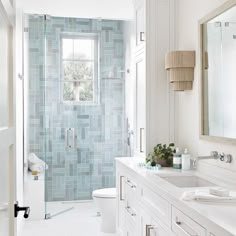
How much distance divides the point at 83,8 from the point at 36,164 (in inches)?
81.7

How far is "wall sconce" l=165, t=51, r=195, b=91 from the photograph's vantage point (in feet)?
9.07

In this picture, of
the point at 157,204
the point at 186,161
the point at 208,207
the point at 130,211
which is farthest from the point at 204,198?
the point at 130,211

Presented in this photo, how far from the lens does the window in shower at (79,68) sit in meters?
5.14

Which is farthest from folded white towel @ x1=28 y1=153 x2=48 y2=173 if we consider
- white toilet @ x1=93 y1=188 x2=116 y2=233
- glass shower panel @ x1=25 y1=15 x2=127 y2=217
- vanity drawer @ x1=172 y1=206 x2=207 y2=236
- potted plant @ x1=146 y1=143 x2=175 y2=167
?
vanity drawer @ x1=172 y1=206 x2=207 y2=236

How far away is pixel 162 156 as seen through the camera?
9.46 ft

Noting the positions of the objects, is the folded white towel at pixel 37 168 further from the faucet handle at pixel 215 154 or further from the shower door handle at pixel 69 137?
the faucet handle at pixel 215 154

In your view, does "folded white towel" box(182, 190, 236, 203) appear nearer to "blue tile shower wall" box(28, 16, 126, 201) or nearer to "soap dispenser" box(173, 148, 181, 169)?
"soap dispenser" box(173, 148, 181, 169)

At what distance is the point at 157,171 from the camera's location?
2633 mm

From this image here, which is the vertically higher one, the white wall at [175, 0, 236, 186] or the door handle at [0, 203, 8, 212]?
the white wall at [175, 0, 236, 186]

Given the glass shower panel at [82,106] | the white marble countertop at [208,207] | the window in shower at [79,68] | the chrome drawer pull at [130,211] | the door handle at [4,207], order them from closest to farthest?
the door handle at [4,207] < the white marble countertop at [208,207] < the chrome drawer pull at [130,211] < the glass shower panel at [82,106] < the window in shower at [79,68]

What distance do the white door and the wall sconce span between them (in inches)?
63.3

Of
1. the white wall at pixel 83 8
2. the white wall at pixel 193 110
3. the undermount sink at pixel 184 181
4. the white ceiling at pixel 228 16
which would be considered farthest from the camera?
the white wall at pixel 83 8

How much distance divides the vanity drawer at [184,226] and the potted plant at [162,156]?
1029 mm

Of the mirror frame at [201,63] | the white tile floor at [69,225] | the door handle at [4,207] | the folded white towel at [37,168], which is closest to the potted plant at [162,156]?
the mirror frame at [201,63]
